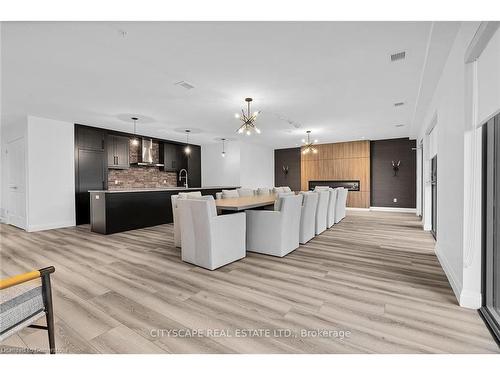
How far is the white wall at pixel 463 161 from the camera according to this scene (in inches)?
68.1

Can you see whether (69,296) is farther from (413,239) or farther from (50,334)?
(413,239)

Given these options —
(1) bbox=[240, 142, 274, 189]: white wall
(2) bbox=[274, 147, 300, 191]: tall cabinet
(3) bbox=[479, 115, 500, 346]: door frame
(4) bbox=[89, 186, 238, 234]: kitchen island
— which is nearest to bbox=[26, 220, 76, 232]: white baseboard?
(4) bbox=[89, 186, 238, 234]: kitchen island

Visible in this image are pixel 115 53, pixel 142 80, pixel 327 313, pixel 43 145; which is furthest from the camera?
pixel 43 145

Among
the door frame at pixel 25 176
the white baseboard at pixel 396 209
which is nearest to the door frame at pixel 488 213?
the white baseboard at pixel 396 209

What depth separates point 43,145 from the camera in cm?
530

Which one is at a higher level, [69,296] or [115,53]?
[115,53]

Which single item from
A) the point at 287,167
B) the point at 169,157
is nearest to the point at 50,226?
the point at 169,157

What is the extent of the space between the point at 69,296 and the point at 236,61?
2.99 meters

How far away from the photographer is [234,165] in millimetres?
8828

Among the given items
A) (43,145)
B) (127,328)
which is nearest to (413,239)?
(127,328)

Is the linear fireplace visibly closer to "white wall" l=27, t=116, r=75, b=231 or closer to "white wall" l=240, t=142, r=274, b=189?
"white wall" l=240, t=142, r=274, b=189

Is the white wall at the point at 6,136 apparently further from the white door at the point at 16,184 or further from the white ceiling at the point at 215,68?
the white ceiling at the point at 215,68

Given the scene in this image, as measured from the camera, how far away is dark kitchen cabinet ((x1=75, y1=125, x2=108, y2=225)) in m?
5.91

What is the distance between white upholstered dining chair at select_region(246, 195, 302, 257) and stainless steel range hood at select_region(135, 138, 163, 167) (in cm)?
506
